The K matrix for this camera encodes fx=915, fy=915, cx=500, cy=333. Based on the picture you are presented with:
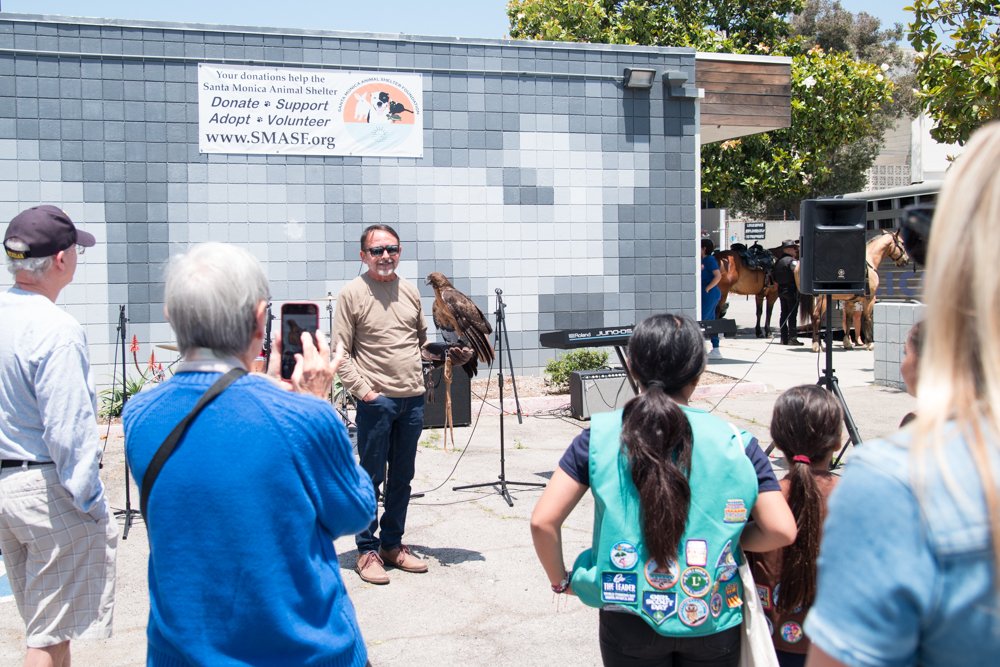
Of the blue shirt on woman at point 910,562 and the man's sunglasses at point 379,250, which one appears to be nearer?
the blue shirt on woman at point 910,562

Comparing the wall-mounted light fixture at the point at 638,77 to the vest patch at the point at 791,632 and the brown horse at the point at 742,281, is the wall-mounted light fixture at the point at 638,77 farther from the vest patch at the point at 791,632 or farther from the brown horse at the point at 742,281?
the vest patch at the point at 791,632

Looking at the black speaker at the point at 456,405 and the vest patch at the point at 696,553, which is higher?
the vest patch at the point at 696,553

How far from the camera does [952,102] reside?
1057cm

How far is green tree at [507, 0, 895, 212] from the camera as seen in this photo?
67.9 ft

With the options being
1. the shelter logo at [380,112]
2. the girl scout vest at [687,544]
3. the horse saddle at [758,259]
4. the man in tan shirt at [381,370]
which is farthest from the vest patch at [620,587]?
the horse saddle at [758,259]

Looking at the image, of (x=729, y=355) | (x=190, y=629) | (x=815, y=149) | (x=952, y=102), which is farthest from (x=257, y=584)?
(x=815, y=149)

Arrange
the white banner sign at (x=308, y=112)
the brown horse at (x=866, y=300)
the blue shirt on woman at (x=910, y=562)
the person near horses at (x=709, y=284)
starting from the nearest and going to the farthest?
the blue shirt on woman at (x=910, y=562) → the white banner sign at (x=308, y=112) → the person near horses at (x=709, y=284) → the brown horse at (x=866, y=300)

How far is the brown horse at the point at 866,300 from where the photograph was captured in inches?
610

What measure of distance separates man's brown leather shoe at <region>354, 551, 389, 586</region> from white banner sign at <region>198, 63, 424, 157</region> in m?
7.04

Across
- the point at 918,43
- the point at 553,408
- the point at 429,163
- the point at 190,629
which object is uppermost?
the point at 918,43

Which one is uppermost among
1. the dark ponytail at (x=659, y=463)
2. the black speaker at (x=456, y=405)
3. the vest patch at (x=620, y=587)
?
the dark ponytail at (x=659, y=463)

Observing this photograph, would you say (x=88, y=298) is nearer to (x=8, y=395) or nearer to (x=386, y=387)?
(x=386, y=387)

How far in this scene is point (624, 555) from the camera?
242cm

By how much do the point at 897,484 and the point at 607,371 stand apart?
9.33m
